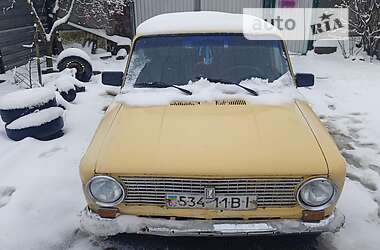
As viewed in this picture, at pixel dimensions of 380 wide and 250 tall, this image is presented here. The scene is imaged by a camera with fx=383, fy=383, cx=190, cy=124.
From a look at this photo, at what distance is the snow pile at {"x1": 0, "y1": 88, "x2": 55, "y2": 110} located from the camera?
17.9ft

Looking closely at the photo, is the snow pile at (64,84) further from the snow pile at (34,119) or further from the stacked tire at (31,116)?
the snow pile at (34,119)

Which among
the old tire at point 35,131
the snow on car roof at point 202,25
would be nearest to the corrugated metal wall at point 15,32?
the old tire at point 35,131

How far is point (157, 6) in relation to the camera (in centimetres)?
1244

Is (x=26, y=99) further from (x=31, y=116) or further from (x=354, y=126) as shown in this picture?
(x=354, y=126)

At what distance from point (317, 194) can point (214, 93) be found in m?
1.31

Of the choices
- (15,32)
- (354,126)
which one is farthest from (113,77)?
(15,32)

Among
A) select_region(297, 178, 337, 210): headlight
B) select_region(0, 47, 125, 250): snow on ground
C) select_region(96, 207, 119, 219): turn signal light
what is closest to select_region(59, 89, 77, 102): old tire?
select_region(0, 47, 125, 250): snow on ground

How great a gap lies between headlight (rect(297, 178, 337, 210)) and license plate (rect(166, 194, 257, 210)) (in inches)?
13.4

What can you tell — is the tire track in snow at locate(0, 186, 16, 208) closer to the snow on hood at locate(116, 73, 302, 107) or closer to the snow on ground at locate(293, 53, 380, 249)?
the snow on hood at locate(116, 73, 302, 107)

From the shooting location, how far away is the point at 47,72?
9.53 m

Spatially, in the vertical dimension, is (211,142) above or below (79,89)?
above

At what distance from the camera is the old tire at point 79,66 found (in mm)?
8750

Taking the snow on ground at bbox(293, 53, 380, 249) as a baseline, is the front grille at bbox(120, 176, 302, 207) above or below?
above

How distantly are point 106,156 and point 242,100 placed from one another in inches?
52.3
